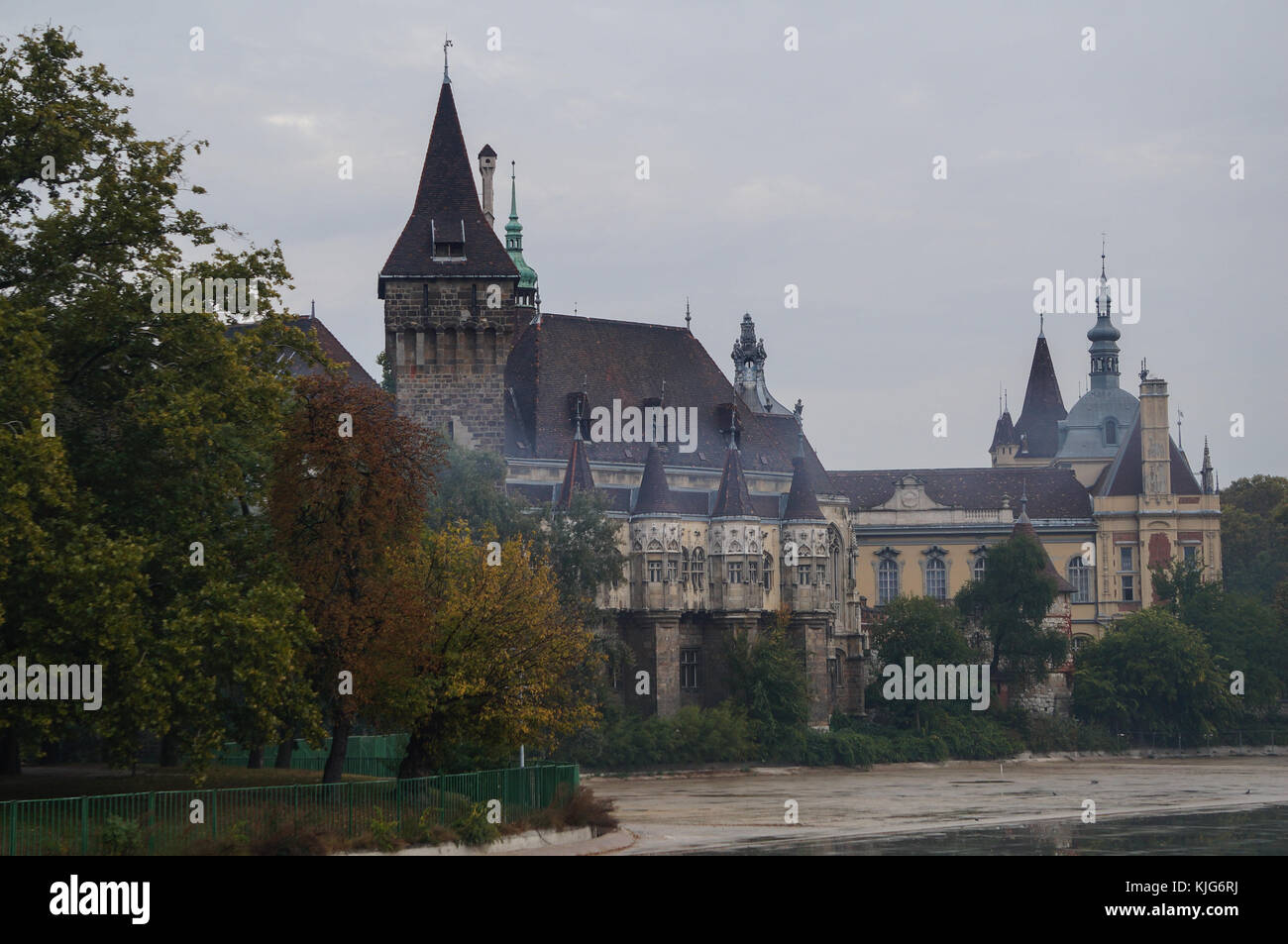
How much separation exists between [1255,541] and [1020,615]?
181 feet

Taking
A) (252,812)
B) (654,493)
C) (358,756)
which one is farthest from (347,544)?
(654,493)

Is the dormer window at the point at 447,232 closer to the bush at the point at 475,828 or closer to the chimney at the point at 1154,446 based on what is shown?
the bush at the point at 475,828

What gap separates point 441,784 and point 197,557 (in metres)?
7.28

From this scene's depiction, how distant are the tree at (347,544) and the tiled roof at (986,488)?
303 feet

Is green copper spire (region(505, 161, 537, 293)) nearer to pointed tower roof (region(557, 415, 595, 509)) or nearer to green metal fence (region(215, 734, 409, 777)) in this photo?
pointed tower roof (region(557, 415, 595, 509))

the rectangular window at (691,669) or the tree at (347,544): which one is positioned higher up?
the tree at (347,544)

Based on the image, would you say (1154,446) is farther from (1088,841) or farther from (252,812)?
(252,812)

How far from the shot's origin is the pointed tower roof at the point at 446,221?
85875 millimetres

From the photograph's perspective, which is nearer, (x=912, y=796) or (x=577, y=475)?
(x=912, y=796)

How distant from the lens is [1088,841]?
45.2m

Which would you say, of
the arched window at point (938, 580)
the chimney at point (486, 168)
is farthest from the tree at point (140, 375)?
the arched window at point (938, 580)
